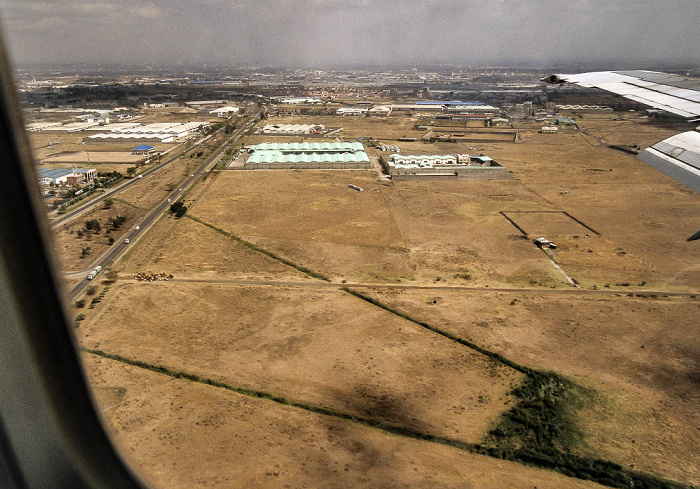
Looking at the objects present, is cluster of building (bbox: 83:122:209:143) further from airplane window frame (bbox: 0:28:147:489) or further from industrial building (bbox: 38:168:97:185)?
airplane window frame (bbox: 0:28:147:489)

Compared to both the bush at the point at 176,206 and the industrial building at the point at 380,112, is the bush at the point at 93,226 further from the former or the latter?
the industrial building at the point at 380,112

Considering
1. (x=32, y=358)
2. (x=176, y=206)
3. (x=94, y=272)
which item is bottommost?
(x=94, y=272)

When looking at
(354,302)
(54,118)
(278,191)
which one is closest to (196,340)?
(354,302)

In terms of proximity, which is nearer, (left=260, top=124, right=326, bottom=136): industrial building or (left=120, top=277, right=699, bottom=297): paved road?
(left=120, top=277, right=699, bottom=297): paved road

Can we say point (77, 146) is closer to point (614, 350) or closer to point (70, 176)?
point (70, 176)

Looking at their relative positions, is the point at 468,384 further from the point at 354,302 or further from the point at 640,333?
the point at 640,333

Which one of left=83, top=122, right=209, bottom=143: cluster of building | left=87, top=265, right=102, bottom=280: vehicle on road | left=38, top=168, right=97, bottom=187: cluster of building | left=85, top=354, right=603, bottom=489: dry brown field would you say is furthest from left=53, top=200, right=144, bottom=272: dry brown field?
left=83, top=122, right=209, bottom=143: cluster of building

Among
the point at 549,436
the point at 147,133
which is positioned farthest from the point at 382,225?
the point at 147,133
